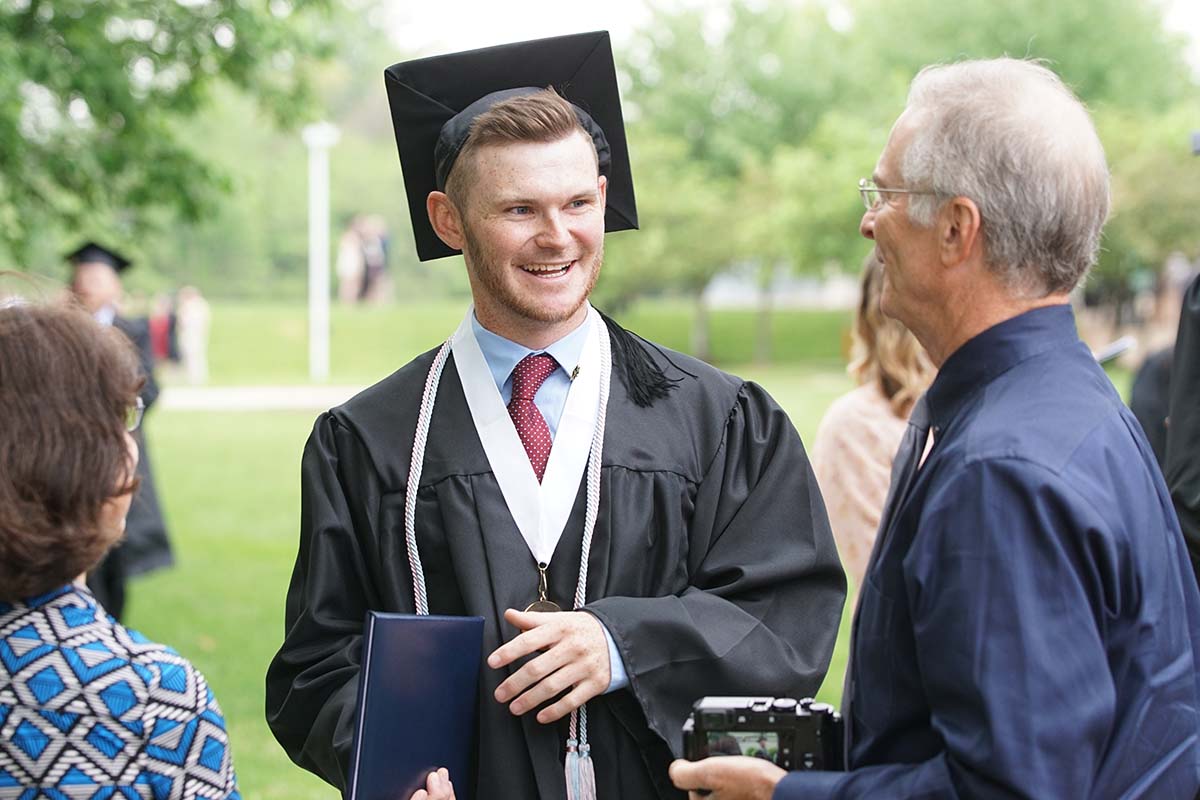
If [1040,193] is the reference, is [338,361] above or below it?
below

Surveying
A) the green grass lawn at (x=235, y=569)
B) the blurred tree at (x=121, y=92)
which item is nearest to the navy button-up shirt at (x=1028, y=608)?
the green grass lawn at (x=235, y=569)

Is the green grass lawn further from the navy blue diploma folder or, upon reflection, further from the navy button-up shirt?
the navy button-up shirt

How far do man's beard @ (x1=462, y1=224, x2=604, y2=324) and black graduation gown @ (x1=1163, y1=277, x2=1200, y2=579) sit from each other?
1540 millimetres

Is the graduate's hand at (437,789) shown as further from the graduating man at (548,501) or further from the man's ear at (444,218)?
the man's ear at (444,218)

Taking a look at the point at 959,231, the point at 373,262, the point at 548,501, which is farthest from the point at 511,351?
the point at 373,262

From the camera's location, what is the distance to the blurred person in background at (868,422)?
417cm

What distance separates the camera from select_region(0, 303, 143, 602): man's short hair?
2.05 metres

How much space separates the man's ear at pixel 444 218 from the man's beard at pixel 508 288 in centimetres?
8

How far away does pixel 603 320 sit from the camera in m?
3.06

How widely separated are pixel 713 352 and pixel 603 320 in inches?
1465

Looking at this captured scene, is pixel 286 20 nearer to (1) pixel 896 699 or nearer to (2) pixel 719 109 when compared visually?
(1) pixel 896 699

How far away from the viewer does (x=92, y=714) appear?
2.04 m

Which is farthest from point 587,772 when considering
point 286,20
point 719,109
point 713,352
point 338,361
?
point 719,109

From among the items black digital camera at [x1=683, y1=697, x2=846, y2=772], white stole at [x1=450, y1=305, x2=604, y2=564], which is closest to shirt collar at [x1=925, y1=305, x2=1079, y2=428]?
black digital camera at [x1=683, y1=697, x2=846, y2=772]
